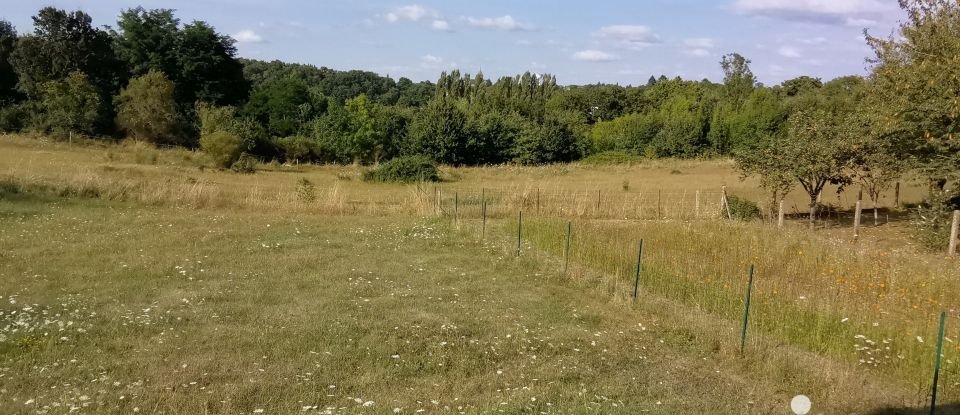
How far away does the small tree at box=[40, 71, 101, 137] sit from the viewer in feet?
179

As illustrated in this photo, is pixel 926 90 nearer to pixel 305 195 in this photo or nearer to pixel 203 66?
pixel 305 195

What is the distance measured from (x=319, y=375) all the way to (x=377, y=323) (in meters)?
2.24

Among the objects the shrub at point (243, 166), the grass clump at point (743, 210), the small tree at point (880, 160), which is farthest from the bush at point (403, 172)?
the small tree at point (880, 160)

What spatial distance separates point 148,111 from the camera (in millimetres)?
57812

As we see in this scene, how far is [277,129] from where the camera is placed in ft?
245

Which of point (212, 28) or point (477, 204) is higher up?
point (212, 28)

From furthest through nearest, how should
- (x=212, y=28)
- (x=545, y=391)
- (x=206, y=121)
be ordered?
(x=212, y=28), (x=206, y=121), (x=545, y=391)

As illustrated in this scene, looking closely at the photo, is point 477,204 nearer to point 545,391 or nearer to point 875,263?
point 875,263

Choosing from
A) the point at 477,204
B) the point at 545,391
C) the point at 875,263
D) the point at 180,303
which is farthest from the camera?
the point at 477,204

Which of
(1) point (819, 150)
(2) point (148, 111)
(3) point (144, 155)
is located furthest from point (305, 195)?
(2) point (148, 111)

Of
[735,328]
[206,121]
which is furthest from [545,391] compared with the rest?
[206,121]

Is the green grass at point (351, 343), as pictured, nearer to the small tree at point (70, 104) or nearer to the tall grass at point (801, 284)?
the tall grass at point (801, 284)

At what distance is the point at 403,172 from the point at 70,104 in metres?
30.9

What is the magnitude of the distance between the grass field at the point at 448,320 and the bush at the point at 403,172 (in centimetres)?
2499
